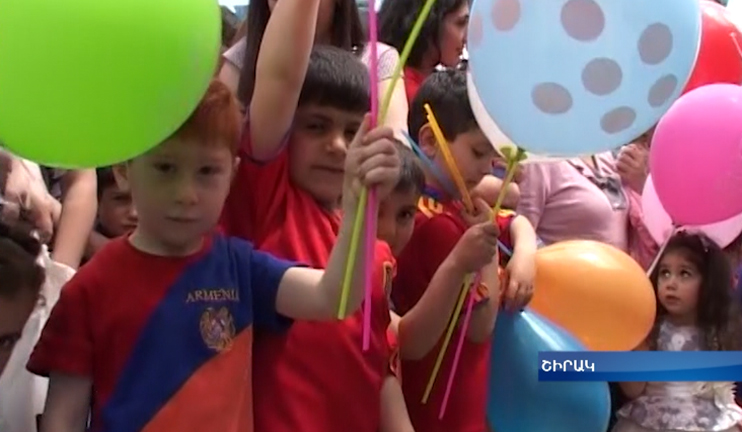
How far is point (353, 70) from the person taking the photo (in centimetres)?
150

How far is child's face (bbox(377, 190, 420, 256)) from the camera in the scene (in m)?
1.68

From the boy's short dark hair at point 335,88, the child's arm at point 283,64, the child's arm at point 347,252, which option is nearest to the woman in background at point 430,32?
the boy's short dark hair at point 335,88

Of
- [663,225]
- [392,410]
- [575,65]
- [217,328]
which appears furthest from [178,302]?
[663,225]

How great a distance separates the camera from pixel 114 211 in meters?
2.06

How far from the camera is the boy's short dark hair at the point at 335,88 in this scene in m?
1.47

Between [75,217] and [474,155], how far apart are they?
0.71 m

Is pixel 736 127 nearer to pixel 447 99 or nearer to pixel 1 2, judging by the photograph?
pixel 447 99

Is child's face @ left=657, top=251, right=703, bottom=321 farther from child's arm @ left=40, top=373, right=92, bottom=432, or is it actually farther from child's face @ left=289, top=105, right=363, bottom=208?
child's arm @ left=40, top=373, right=92, bottom=432

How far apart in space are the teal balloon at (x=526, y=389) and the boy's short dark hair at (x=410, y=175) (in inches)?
10.6

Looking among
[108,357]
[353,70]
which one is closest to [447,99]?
[353,70]

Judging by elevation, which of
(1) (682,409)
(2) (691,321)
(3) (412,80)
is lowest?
(1) (682,409)

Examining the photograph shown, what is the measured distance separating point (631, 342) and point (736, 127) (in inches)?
18.2

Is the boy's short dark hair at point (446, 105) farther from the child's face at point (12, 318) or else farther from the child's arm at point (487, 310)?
the child's face at point (12, 318)

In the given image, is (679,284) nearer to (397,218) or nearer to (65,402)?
(397,218)
